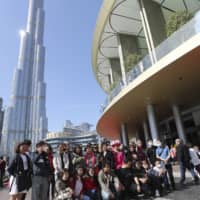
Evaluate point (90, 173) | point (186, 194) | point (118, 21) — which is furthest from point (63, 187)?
point (118, 21)

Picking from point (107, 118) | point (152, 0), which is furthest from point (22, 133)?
point (152, 0)

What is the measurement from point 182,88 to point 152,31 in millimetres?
4506

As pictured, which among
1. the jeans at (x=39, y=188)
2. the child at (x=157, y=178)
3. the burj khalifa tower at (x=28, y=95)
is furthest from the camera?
the burj khalifa tower at (x=28, y=95)

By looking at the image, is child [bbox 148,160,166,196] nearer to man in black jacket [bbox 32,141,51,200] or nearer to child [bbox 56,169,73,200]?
child [bbox 56,169,73,200]

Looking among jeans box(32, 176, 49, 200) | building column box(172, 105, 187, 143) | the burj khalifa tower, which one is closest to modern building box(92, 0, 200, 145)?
building column box(172, 105, 187, 143)

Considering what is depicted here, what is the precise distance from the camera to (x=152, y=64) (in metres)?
9.04

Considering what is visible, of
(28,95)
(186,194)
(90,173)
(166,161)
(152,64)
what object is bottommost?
(186,194)

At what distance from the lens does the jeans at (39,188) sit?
3.67 meters

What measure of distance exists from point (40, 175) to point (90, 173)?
1.56m

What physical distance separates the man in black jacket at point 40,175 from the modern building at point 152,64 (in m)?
6.45

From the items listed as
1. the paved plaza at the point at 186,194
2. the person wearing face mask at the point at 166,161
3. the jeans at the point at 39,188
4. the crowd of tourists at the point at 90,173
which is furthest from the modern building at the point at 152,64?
the jeans at the point at 39,188

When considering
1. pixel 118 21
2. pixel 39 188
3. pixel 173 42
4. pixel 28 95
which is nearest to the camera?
pixel 39 188

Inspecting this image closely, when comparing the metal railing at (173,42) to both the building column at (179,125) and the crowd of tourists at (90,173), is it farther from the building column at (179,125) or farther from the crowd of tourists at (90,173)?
the building column at (179,125)

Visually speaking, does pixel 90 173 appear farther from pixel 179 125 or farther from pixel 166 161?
pixel 179 125
